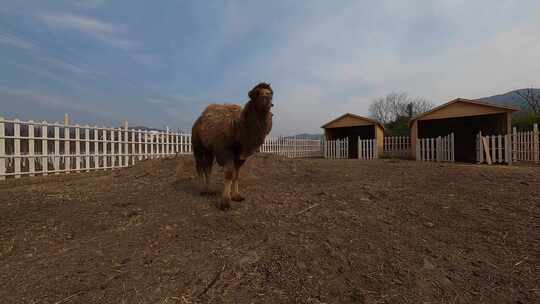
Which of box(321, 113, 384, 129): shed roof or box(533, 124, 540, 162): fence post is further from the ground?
box(321, 113, 384, 129): shed roof

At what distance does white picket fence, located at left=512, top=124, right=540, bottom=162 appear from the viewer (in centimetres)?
1131

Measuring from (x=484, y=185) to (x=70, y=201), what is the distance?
7677mm

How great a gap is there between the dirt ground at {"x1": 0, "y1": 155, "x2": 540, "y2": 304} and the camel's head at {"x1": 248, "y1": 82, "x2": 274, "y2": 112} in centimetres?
156

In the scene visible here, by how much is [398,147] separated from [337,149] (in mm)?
5212

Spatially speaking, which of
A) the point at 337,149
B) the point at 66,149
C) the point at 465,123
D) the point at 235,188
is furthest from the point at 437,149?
the point at 66,149

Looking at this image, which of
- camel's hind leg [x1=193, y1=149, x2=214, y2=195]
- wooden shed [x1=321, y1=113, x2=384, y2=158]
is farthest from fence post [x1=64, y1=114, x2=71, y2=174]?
wooden shed [x1=321, y1=113, x2=384, y2=158]

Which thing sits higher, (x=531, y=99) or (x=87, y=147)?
(x=531, y=99)

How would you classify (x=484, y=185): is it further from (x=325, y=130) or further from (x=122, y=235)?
(x=325, y=130)

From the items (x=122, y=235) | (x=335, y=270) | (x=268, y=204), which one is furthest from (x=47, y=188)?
(x=335, y=270)

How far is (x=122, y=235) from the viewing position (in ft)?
9.82

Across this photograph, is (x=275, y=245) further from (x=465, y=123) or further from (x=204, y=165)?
(x=465, y=123)

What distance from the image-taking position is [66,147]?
9859 millimetres

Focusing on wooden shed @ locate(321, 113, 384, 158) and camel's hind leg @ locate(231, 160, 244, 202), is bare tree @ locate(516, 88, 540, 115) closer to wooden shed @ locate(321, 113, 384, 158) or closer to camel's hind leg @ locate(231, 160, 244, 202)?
wooden shed @ locate(321, 113, 384, 158)

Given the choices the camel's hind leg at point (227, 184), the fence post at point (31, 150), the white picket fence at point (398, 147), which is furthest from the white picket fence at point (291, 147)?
the camel's hind leg at point (227, 184)
